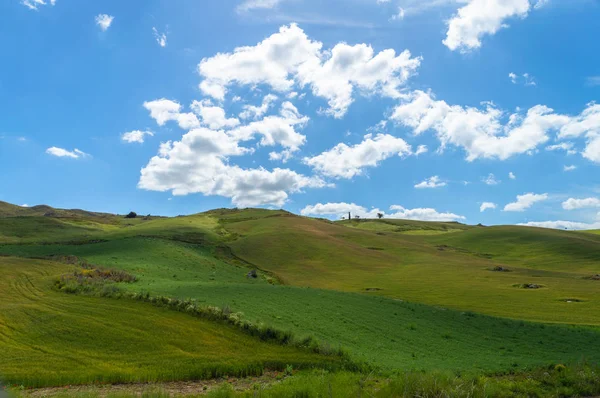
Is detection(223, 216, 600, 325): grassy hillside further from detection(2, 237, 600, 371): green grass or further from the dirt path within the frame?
the dirt path

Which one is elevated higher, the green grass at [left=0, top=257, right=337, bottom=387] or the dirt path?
the green grass at [left=0, top=257, right=337, bottom=387]

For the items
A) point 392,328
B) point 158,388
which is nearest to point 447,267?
point 392,328

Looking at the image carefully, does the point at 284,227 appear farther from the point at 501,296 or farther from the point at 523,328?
the point at 523,328

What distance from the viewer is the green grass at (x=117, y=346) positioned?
17.2m

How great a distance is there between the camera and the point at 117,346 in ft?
66.8

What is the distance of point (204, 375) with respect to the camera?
57.9 ft

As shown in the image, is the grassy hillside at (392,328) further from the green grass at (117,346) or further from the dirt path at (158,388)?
the dirt path at (158,388)

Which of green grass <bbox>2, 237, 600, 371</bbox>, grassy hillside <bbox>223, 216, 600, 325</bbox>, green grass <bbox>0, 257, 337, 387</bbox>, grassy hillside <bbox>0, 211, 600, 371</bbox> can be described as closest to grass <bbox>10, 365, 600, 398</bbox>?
green grass <bbox>0, 257, 337, 387</bbox>

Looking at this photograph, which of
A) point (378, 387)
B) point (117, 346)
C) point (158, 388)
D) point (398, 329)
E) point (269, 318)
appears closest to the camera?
point (158, 388)

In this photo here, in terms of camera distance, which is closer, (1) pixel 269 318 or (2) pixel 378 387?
(2) pixel 378 387

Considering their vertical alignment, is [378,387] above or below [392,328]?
above

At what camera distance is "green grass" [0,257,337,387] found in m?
17.2

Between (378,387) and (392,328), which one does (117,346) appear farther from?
(392,328)

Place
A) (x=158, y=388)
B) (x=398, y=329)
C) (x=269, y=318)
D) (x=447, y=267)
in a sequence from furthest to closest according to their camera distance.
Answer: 1. (x=447, y=267)
2. (x=398, y=329)
3. (x=269, y=318)
4. (x=158, y=388)
